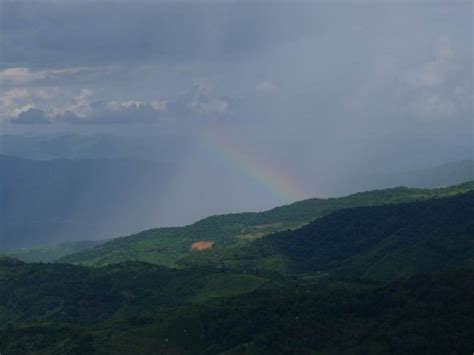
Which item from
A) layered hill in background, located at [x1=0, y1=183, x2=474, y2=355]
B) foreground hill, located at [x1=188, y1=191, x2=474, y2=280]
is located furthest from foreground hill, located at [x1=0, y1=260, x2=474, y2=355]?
foreground hill, located at [x1=188, y1=191, x2=474, y2=280]

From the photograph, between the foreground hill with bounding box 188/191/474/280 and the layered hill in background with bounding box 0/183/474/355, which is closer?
the layered hill in background with bounding box 0/183/474/355

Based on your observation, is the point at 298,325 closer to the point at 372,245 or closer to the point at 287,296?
the point at 287,296

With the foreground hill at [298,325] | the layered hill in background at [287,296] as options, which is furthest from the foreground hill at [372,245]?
the foreground hill at [298,325]

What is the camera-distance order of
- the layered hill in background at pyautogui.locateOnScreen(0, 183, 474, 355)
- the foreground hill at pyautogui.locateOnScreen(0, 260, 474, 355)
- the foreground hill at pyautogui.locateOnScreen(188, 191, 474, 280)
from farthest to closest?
the foreground hill at pyautogui.locateOnScreen(188, 191, 474, 280) < the layered hill in background at pyautogui.locateOnScreen(0, 183, 474, 355) < the foreground hill at pyautogui.locateOnScreen(0, 260, 474, 355)

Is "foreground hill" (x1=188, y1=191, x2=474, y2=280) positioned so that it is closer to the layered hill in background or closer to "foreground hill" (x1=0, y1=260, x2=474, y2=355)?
the layered hill in background

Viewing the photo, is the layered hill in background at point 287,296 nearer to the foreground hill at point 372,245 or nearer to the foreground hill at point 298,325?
the foreground hill at point 298,325

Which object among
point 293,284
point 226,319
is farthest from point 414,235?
point 226,319

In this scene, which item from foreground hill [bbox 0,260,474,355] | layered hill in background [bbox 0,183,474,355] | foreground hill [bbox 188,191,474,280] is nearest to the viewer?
foreground hill [bbox 0,260,474,355]

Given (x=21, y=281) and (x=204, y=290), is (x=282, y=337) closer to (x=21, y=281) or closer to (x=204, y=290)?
(x=204, y=290)

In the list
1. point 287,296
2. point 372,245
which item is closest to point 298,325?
point 287,296
